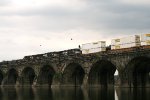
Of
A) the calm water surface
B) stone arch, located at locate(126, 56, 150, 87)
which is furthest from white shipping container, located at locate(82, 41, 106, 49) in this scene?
the calm water surface

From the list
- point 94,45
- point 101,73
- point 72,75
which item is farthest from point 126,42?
point 72,75

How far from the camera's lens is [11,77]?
4222 inches

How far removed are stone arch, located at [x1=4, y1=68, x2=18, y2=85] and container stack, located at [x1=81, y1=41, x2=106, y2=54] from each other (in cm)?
3550

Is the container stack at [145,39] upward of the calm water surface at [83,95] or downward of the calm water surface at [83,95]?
upward

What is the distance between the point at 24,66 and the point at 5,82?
1324 centimetres

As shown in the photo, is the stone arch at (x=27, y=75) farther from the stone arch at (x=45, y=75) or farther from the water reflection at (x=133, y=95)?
the water reflection at (x=133, y=95)

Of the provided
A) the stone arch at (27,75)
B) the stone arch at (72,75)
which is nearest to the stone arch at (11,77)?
the stone arch at (27,75)

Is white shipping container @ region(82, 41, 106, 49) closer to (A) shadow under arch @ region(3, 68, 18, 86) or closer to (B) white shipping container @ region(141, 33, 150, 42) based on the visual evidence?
(B) white shipping container @ region(141, 33, 150, 42)

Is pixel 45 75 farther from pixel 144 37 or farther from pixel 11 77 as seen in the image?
pixel 144 37

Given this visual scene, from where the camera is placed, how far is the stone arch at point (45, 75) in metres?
90.2

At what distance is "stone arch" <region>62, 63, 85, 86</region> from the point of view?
8100 cm

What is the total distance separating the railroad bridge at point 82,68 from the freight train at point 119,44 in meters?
1.32

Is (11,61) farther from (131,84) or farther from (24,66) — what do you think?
(131,84)

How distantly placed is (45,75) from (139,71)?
32757 mm
